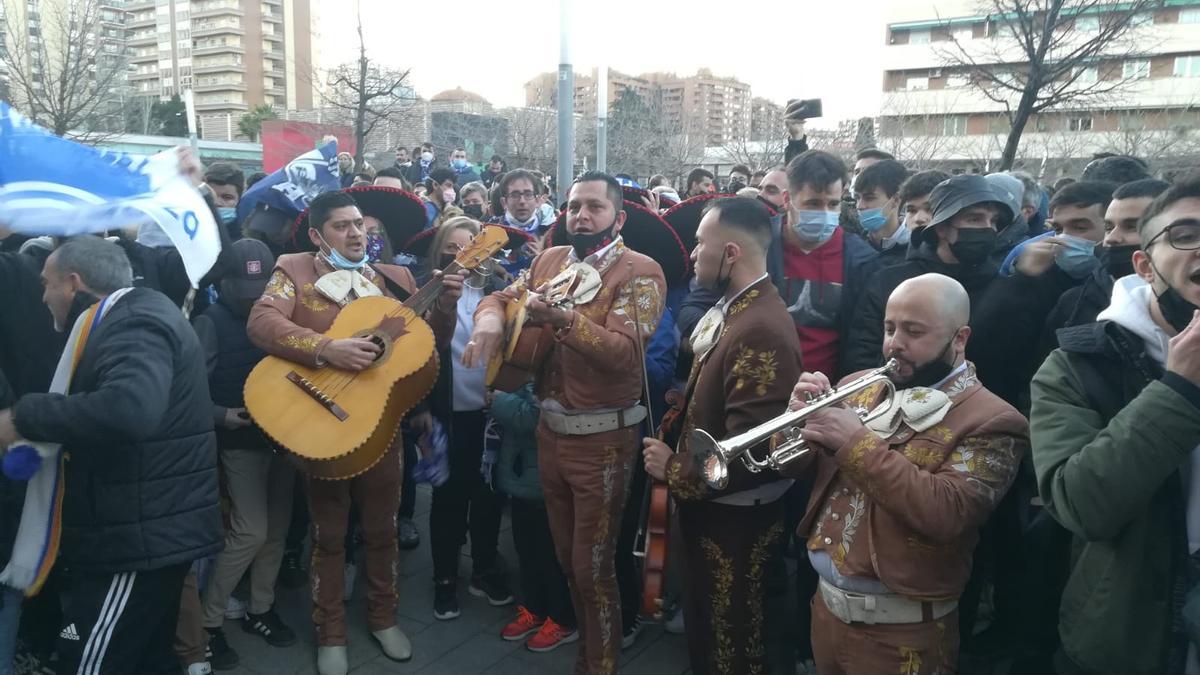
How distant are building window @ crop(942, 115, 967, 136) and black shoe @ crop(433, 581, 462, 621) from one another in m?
42.6

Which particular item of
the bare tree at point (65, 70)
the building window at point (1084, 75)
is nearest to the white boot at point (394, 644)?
the building window at point (1084, 75)

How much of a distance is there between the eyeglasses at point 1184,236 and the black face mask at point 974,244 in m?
1.34

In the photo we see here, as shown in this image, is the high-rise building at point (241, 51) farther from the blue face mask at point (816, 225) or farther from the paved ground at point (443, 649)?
the blue face mask at point (816, 225)

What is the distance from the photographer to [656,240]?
4.73 metres

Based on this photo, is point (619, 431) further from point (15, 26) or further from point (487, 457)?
point (15, 26)

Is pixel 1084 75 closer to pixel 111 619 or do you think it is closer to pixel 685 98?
pixel 111 619

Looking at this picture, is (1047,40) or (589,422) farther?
(1047,40)

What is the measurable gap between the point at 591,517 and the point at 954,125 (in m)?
47.4

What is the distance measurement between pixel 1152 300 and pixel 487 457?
132 inches

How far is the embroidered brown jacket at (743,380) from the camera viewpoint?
3055 mm

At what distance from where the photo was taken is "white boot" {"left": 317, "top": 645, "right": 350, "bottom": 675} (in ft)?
13.1

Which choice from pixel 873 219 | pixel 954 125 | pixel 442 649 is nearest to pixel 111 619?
pixel 442 649

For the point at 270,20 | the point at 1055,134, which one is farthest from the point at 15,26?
the point at 270,20

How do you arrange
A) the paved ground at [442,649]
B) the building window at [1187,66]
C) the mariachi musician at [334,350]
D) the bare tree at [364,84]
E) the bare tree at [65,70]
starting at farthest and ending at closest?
the building window at [1187,66], the bare tree at [364,84], the bare tree at [65,70], the paved ground at [442,649], the mariachi musician at [334,350]
